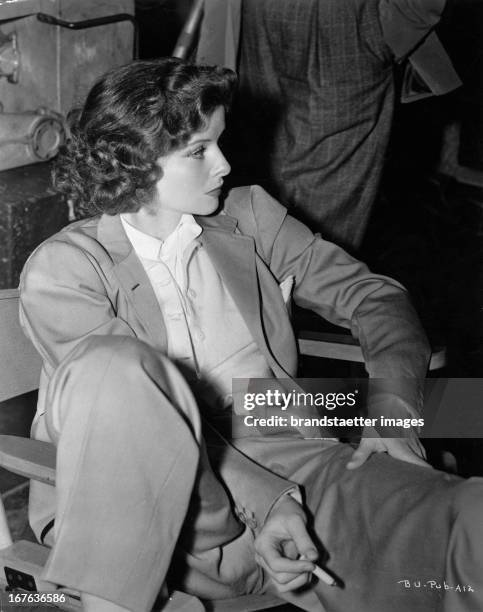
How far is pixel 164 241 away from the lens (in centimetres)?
160

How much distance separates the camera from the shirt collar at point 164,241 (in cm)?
157

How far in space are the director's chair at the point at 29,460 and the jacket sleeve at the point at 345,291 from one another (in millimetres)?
63

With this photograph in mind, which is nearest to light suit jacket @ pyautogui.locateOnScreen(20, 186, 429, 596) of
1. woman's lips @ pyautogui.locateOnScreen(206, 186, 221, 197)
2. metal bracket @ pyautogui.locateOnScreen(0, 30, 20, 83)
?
woman's lips @ pyautogui.locateOnScreen(206, 186, 221, 197)

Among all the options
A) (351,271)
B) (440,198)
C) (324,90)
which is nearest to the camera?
(351,271)

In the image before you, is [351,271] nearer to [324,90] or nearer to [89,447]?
[89,447]

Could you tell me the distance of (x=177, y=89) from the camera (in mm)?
1540

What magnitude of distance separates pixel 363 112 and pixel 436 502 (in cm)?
167

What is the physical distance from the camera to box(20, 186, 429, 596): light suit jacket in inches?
56.3

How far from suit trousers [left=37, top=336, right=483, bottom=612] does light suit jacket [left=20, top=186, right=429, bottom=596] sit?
0.16m

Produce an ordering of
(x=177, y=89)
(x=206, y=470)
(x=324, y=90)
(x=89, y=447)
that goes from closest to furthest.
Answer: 1. (x=89, y=447)
2. (x=206, y=470)
3. (x=177, y=89)
4. (x=324, y=90)

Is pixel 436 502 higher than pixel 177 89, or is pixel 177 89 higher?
pixel 177 89

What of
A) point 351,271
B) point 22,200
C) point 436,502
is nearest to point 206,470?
point 436,502

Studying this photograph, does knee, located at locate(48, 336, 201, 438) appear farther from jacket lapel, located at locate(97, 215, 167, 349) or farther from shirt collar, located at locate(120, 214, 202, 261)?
shirt collar, located at locate(120, 214, 202, 261)

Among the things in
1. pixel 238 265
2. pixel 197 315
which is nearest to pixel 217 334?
pixel 197 315
